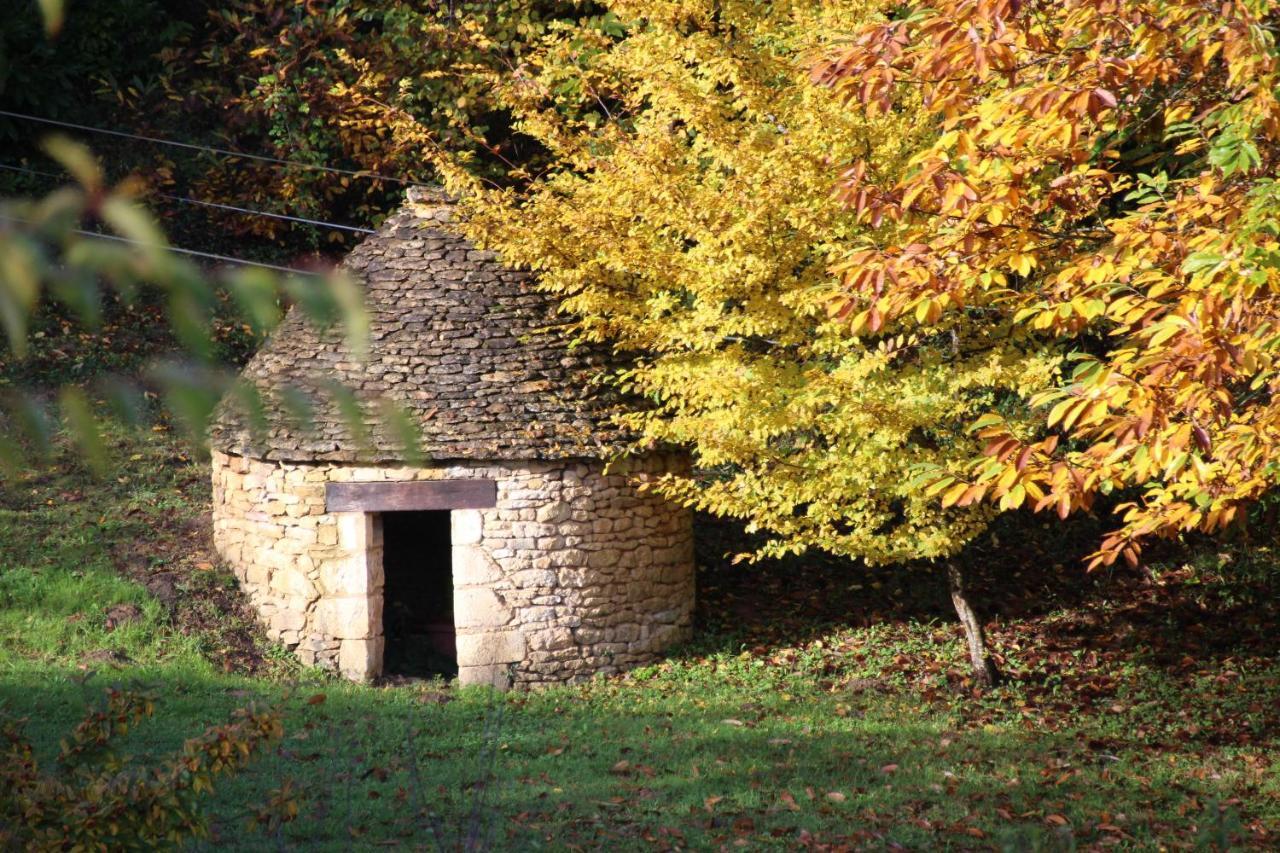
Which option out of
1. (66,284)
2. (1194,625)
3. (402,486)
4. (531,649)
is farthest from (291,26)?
(66,284)

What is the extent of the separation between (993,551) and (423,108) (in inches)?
355

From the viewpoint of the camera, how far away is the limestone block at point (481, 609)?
10.2 meters

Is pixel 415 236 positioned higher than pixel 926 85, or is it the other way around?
pixel 415 236

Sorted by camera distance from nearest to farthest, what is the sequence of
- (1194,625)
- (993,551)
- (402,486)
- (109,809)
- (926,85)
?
(109,809), (926,85), (402,486), (1194,625), (993,551)

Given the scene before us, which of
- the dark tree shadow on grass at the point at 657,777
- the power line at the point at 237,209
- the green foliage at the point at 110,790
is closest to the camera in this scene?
the green foliage at the point at 110,790

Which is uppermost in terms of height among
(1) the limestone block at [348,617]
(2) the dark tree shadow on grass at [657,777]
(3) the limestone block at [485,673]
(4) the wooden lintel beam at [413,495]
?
(4) the wooden lintel beam at [413,495]

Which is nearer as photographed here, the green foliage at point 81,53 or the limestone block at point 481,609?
the limestone block at point 481,609

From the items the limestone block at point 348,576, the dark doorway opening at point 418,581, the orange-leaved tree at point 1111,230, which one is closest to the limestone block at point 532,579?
the limestone block at point 348,576

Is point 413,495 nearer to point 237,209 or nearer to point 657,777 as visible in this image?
point 657,777

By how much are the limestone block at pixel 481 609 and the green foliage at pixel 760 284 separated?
1639 mm

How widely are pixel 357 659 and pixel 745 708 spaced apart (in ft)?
10.3

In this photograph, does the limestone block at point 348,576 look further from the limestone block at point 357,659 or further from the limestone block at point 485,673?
the limestone block at point 485,673

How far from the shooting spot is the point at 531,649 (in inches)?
406

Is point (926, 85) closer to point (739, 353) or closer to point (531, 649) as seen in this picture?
point (739, 353)
